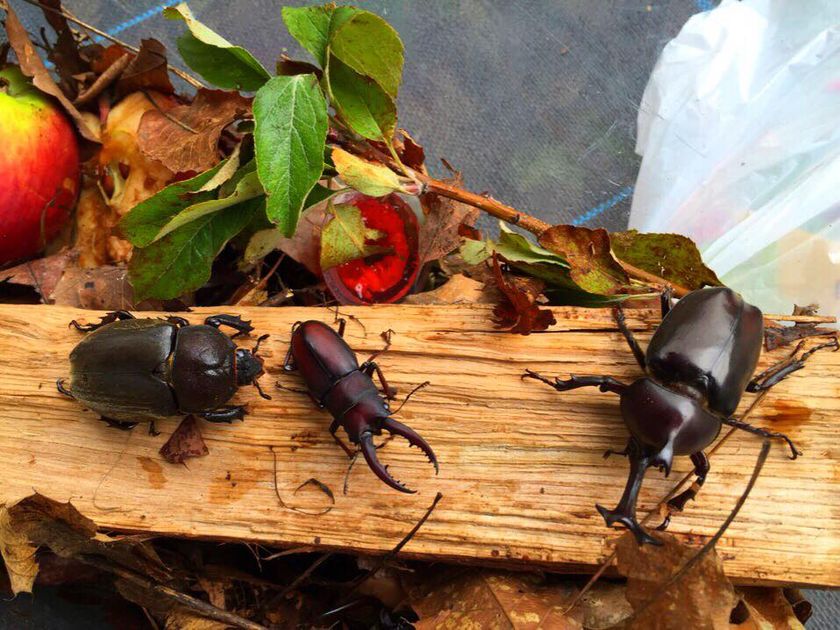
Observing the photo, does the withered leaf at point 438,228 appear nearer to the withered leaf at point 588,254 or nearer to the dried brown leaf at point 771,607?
the withered leaf at point 588,254

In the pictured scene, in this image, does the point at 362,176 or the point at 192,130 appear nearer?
the point at 362,176

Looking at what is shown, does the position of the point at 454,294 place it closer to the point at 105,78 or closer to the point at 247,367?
the point at 247,367

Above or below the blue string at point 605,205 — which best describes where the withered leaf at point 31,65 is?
below

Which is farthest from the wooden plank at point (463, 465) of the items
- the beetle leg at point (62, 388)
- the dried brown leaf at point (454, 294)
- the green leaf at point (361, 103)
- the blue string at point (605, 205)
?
the blue string at point (605, 205)

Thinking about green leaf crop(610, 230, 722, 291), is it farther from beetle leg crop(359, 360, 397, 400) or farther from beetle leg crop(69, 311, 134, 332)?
beetle leg crop(69, 311, 134, 332)

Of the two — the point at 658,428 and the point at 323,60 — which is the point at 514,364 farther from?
the point at 323,60

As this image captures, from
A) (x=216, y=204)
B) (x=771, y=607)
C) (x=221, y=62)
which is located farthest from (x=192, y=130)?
(x=771, y=607)

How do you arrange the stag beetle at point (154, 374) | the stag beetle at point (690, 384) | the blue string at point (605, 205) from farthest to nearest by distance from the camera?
the blue string at point (605, 205) → the stag beetle at point (154, 374) → the stag beetle at point (690, 384)
